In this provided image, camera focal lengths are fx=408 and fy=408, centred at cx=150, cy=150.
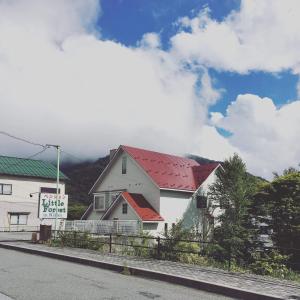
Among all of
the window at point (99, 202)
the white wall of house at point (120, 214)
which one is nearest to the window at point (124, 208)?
the white wall of house at point (120, 214)

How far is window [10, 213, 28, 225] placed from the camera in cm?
4741

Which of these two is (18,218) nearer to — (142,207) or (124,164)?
(124,164)

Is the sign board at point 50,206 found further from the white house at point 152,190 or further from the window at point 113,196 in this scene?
the window at point 113,196

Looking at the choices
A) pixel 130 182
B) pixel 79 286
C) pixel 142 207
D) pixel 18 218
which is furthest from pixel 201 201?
pixel 79 286

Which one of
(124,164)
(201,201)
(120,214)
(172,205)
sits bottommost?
(120,214)

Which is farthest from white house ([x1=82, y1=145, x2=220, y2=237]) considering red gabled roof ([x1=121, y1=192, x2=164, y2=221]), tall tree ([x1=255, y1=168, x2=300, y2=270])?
tall tree ([x1=255, y1=168, x2=300, y2=270])

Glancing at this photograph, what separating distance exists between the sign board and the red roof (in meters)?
13.8

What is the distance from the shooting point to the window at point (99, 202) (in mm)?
43003

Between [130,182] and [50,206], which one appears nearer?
[50,206]

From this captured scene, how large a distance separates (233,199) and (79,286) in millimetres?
28055

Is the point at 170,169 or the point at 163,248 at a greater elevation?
the point at 170,169

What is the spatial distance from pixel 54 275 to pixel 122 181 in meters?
30.3

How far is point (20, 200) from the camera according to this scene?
48656mm

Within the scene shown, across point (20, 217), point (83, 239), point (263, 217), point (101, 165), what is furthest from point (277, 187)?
point (101, 165)
